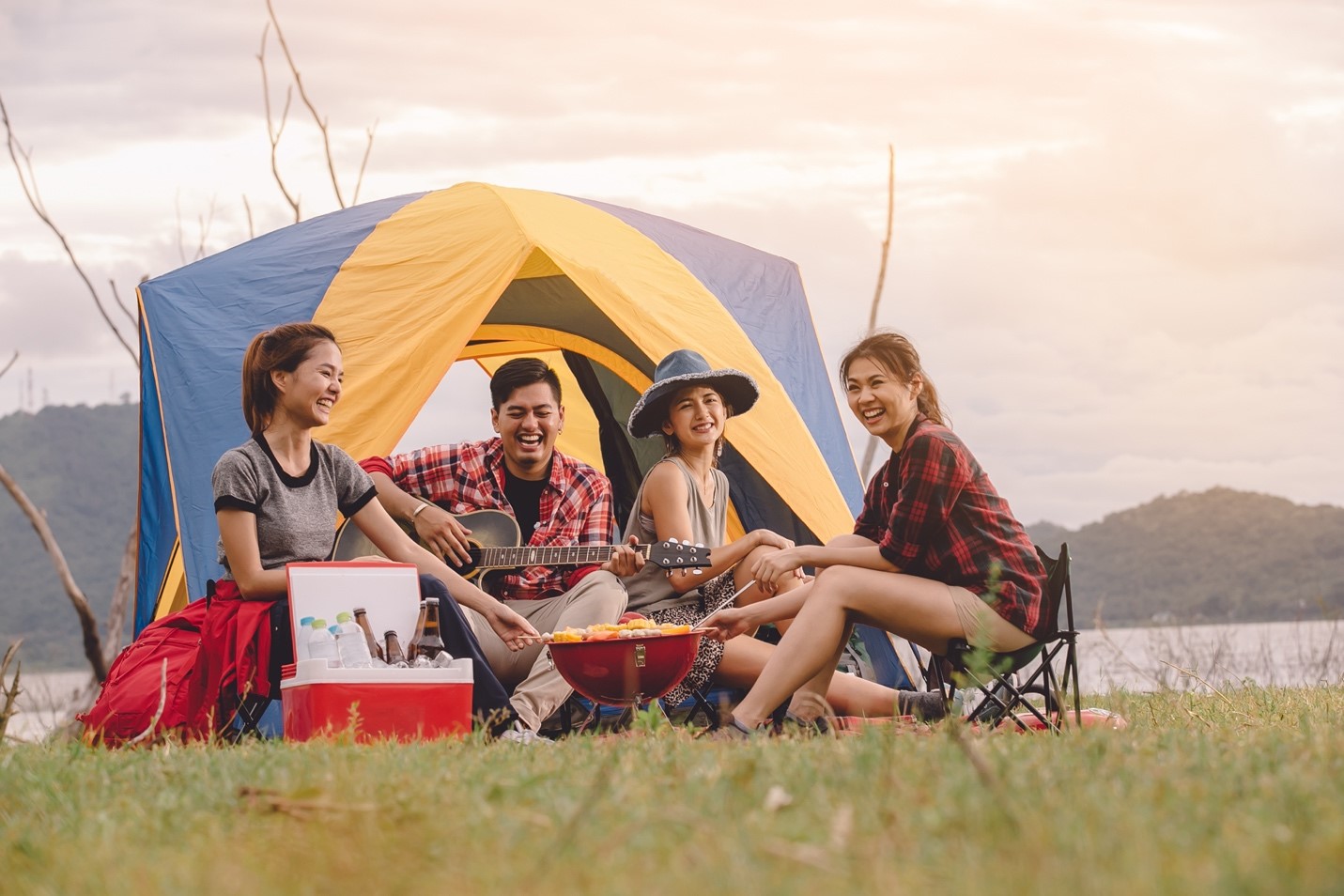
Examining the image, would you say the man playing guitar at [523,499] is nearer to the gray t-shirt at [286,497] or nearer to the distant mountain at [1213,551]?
the gray t-shirt at [286,497]

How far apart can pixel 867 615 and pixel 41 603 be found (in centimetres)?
2658

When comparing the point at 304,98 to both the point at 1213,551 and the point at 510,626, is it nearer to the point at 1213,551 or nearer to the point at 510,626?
the point at 510,626

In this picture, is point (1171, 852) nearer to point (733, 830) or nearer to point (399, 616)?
point (733, 830)

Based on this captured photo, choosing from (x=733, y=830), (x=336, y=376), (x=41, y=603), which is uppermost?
(x=336, y=376)

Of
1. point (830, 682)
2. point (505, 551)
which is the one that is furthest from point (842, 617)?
point (505, 551)

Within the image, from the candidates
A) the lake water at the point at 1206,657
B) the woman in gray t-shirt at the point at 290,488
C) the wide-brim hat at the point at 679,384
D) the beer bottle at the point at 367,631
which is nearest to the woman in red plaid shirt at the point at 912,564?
the woman in gray t-shirt at the point at 290,488

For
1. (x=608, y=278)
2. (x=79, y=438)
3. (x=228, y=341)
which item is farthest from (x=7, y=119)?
(x=79, y=438)

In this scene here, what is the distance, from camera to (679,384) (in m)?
4.79

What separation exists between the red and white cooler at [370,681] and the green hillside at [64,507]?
1635 centimetres

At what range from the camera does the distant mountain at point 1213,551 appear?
23500 mm

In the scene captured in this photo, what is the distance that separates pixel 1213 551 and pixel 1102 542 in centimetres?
209

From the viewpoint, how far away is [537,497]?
17.0 ft

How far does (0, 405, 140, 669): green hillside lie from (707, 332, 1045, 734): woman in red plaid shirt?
55.3 ft

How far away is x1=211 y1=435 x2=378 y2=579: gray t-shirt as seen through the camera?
3809 millimetres
